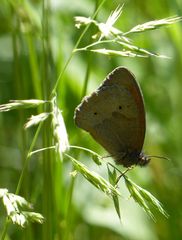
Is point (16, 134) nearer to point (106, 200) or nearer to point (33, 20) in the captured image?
point (106, 200)

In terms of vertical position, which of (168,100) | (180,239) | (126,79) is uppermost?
(126,79)

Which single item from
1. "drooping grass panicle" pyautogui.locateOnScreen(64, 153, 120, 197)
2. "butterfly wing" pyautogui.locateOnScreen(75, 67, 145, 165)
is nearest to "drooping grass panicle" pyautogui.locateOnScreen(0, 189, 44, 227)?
"drooping grass panicle" pyautogui.locateOnScreen(64, 153, 120, 197)

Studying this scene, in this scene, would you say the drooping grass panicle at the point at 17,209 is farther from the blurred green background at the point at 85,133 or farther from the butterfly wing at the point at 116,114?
the blurred green background at the point at 85,133

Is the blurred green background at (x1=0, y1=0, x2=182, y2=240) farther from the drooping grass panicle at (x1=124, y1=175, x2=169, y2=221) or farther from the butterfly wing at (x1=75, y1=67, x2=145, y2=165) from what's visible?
the drooping grass panicle at (x1=124, y1=175, x2=169, y2=221)

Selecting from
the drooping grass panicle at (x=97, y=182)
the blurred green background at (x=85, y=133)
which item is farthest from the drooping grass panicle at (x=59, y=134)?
the blurred green background at (x=85, y=133)

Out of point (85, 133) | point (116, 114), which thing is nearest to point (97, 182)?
point (116, 114)

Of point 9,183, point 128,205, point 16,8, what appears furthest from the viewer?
point 9,183

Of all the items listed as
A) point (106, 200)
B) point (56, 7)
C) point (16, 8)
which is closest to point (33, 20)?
point (16, 8)
